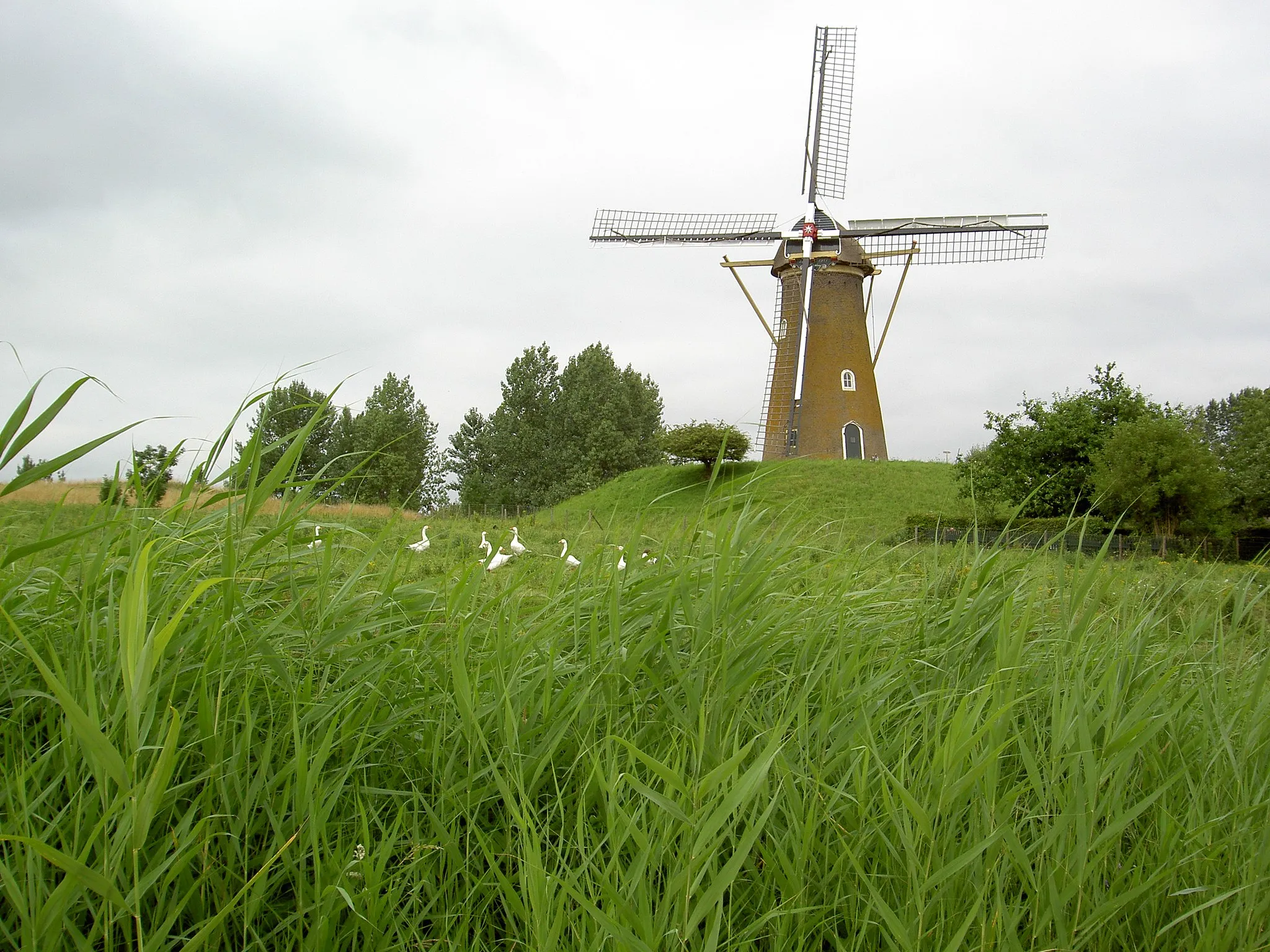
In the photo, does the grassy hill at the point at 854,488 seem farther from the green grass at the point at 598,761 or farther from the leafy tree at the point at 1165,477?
the green grass at the point at 598,761

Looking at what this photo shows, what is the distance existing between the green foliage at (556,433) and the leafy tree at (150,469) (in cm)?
3862

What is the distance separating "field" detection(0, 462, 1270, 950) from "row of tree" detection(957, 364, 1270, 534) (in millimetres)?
12006

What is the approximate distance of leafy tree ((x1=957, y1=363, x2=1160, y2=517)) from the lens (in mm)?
22266

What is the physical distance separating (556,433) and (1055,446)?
92.4ft

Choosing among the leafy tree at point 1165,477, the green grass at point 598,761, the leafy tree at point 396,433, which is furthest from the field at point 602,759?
the leafy tree at point 396,433

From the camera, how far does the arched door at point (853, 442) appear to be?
30094mm

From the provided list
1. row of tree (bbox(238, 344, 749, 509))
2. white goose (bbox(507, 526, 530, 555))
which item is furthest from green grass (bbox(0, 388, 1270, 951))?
row of tree (bbox(238, 344, 749, 509))

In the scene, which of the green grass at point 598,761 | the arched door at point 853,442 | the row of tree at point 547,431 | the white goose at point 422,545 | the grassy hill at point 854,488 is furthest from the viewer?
the row of tree at point 547,431

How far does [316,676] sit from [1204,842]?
2.78 meters

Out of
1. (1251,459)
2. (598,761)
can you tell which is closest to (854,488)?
(1251,459)

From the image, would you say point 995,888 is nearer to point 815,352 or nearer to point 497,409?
point 815,352

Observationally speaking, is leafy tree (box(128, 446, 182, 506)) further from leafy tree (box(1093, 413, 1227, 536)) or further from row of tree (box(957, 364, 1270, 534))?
leafy tree (box(1093, 413, 1227, 536))

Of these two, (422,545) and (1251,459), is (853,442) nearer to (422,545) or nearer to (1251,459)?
(1251,459)

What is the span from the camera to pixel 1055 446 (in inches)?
888
